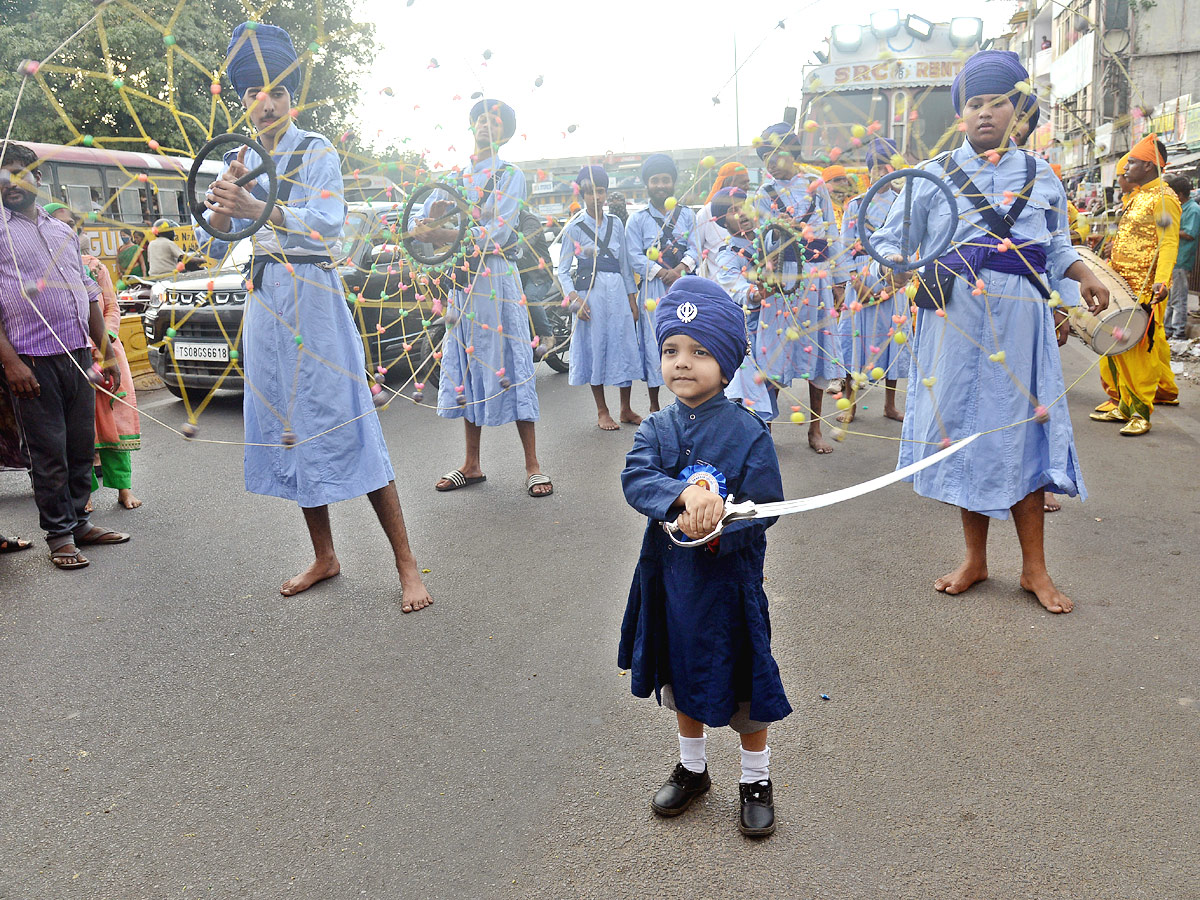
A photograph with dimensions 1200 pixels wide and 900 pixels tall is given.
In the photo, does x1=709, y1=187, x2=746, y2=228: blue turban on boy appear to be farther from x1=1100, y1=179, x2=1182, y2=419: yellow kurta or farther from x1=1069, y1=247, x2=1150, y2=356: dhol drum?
x1=1100, y1=179, x2=1182, y2=419: yellow kurta

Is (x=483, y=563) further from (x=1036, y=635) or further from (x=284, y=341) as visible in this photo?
(x=1036, y=635)

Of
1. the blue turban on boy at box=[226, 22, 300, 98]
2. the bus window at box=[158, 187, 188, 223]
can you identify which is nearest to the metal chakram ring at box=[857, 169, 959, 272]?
the blue turban on boy at box=[226, 22, 300, 98]

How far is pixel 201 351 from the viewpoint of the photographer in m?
8.38

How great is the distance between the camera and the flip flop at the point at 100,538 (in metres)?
4.89

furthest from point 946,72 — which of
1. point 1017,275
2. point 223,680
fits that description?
point 223,680

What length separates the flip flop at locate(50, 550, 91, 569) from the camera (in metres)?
4.53

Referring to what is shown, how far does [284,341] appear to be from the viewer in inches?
Answer: 145

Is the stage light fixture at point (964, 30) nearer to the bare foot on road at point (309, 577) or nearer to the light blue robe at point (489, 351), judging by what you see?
the light blue robe at point (489, 351)

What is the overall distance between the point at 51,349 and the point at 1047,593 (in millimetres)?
4758

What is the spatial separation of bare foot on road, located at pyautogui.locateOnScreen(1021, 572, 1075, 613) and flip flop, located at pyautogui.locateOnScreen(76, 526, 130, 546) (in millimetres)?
4566

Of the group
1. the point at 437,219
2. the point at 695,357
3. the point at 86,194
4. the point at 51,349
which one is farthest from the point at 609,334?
the point at 695,357

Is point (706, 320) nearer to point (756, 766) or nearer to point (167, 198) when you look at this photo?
point (756, 766)

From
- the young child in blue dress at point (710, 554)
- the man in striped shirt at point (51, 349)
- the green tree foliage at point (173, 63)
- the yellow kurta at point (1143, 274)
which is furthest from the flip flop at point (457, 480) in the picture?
the yellow kurta at point (1143, 274)

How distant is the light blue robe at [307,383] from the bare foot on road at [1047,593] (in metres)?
2.75
